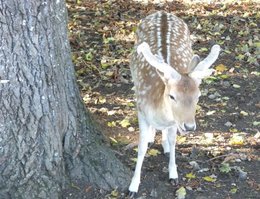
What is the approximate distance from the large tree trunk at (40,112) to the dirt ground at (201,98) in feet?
0.77

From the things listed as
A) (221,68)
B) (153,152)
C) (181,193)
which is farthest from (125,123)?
(221,68)

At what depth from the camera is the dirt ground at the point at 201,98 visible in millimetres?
5273

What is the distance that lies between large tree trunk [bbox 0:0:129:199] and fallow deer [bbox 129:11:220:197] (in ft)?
1.71

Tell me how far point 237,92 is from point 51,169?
9.92 ft

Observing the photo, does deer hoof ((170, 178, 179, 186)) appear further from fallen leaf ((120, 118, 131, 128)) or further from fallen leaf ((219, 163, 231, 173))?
fallen leaf ((120, 118, 131, 128))

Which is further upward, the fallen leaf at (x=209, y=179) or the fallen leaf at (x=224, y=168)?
the fallen leaf at (x=224, y=168)

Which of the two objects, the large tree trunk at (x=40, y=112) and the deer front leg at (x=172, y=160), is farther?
the deer front leg at (x=172, y=160)

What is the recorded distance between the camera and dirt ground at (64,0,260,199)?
5273 mm

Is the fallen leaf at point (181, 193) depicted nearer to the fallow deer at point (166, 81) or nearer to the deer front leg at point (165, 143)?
the fallow deer at point (166, 81)

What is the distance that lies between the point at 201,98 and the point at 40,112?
108 inches

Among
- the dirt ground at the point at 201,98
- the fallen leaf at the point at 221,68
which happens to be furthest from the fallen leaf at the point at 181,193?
the fallen leaf at the point at 221,68

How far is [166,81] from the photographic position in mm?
4625

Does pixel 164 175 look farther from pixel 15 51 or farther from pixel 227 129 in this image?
pixel 15 51

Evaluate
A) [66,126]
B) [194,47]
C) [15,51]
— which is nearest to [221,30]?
[194,47]
